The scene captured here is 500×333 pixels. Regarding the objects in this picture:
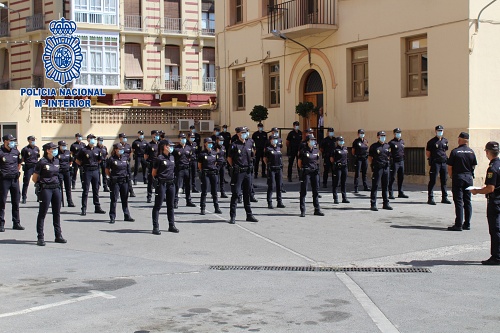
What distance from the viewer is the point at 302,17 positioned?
28.4 metres

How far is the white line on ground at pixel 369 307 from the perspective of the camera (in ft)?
25.5

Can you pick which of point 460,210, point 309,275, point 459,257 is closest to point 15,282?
→ point 309,275

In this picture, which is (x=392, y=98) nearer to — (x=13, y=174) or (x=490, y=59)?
(x=490, y=59)

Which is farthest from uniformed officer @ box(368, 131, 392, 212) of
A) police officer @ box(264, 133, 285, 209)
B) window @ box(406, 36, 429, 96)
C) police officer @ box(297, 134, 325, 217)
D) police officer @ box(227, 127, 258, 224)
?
window @ box(406, 36, 429, 96)

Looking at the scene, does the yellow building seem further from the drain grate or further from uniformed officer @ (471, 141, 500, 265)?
the drain grate

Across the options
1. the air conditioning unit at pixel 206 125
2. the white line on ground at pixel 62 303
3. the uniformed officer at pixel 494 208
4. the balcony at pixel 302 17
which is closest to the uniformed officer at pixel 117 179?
the white line on ground at pixel 62 303

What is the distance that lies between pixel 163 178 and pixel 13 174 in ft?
11.6

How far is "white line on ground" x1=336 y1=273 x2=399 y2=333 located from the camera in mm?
7781

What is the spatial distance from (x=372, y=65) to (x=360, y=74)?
1095 millimetres

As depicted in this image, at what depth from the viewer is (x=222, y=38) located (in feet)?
113

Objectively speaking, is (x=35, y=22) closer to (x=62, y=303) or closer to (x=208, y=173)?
(x=208, y=173)

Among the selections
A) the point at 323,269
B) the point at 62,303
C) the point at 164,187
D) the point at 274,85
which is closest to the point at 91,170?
the point at 164,187

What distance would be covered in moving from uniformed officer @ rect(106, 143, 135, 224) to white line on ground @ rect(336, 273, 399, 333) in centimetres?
743

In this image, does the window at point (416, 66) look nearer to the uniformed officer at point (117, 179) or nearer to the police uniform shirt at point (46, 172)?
the uniformed officer at point (117, 179)
